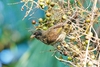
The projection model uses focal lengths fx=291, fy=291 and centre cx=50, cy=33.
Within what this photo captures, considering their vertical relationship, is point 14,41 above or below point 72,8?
below

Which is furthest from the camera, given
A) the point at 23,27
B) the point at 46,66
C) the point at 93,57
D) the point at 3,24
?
the point at 3,24

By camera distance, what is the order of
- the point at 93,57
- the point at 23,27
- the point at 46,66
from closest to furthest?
the point at 93,57
the point at 46,66
the point at 23,27

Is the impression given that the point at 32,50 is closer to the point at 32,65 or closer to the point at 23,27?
the point at 32,65

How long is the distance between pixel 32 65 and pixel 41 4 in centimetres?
62

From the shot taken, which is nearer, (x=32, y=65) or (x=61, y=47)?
(x=61, y=47)

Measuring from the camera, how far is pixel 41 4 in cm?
79

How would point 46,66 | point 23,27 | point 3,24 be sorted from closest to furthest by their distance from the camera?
point 46,66, point 23,27, point 3,24

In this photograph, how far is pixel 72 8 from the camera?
2.64 feet

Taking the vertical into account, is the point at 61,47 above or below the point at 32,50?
above

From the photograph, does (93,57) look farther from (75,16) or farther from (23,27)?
(23,27)

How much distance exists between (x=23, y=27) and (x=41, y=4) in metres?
0.78

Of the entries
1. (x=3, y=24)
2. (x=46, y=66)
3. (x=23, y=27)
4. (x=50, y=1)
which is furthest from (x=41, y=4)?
(x=3, y=24)

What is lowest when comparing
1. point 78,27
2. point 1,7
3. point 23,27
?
point 23,27

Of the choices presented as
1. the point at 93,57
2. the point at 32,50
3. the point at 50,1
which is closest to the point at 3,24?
the point at 32,50
